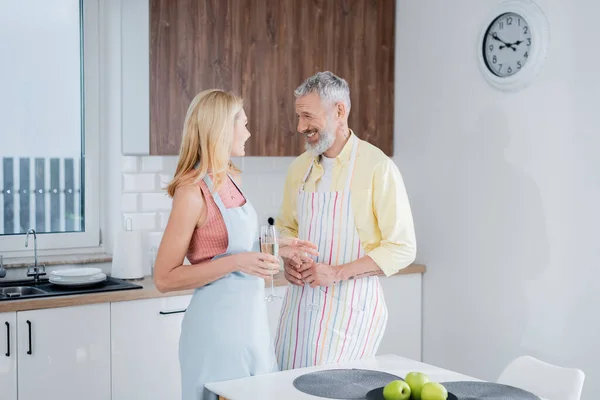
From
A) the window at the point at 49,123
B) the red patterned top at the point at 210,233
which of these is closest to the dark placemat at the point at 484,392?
the red patterned top at the point at 210,233

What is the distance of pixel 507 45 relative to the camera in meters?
4.05

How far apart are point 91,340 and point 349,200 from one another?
1297 mm

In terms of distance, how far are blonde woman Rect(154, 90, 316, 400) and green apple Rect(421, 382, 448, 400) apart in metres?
0.70

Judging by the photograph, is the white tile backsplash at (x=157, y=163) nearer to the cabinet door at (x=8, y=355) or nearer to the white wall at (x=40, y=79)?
the white wall at (x=40, y=79)

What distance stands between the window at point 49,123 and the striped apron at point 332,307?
5.06ft

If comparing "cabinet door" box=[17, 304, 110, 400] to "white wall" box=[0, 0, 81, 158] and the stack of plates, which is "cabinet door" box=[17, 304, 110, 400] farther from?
"white wall" box=[0, 0, 81, 158]

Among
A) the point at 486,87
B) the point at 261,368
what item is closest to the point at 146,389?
the point at 261,368

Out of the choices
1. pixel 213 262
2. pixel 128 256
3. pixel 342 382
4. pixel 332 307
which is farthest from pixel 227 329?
pixel 128 256

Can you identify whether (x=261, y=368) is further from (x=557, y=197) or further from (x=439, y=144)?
(x=439, y=144)

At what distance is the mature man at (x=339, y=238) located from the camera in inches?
118

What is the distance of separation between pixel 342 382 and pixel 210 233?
650 millimetres

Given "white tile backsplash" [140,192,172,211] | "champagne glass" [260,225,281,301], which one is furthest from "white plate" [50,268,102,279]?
"champagne glass" [260,225,281,301]

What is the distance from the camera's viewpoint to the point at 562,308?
151 inches

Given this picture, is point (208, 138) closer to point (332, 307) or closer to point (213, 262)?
point (213, 262)
